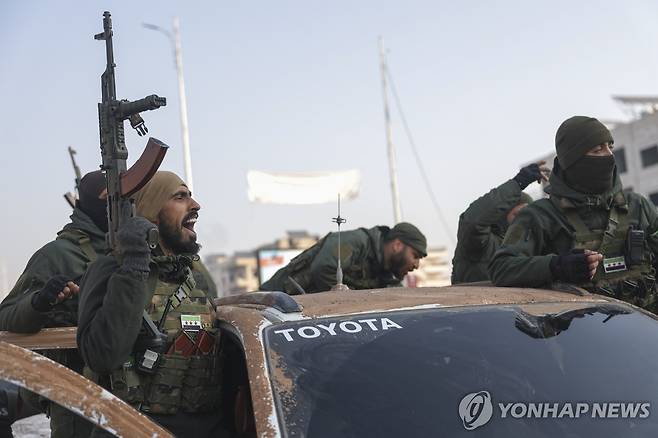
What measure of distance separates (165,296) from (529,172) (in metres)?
2.58

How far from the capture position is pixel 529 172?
15.2 ft

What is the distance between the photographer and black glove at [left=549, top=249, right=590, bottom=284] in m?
3.06

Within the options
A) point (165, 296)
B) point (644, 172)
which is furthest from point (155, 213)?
point (644, 172)

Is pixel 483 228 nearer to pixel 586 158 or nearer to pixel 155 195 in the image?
pixel 586 158

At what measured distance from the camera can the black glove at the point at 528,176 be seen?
15.0 ft

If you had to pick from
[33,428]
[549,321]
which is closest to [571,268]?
[549,321]

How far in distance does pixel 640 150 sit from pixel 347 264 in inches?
1320

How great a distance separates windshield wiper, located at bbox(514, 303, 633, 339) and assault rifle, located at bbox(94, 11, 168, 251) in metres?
1.27

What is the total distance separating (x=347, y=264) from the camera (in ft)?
18.0

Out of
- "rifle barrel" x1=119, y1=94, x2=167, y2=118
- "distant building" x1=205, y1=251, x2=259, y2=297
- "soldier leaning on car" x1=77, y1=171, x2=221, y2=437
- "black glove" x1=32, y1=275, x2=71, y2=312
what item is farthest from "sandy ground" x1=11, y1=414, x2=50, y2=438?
"distant building" x1=205, y1=251, x2=259, y2=297

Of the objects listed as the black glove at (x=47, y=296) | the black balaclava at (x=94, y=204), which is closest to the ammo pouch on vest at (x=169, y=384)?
the black glove at (x=47, y=296)

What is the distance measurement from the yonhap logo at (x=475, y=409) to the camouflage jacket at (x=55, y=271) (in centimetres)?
170

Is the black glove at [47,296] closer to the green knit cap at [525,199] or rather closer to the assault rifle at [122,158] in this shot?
the assault rifle at [122,158]

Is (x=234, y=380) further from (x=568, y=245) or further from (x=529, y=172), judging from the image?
(x=529, y=172)
